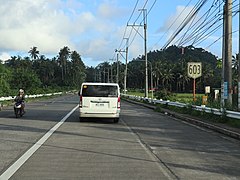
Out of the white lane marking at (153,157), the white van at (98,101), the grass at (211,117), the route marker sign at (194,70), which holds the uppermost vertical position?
the route marker sign at (194,70)

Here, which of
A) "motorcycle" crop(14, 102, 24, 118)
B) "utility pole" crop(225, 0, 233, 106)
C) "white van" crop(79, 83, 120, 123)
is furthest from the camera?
"motorcycle" crop(14, 102, 24, 118)

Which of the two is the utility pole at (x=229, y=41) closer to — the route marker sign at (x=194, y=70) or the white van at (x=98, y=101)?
the route marker sign at (x=194, y=70)

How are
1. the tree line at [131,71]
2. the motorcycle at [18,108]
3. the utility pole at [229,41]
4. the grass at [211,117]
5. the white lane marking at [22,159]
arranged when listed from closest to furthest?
the white lane marking at [22,159] → the grass at [211,117] → the utility pole at [229,41] → the motorcycle at [18,108] → the tree line at [131,71]

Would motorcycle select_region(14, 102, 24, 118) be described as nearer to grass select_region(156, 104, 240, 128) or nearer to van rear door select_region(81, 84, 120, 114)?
van rear door select_region(81, 84, 120, 114)

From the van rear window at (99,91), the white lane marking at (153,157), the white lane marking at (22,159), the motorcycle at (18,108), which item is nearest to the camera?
the white lane marking at (22,159)

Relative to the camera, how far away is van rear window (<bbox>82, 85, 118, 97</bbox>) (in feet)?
63.1

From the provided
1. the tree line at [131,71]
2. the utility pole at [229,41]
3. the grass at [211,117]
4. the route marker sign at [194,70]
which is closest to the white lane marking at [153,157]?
the grass at [211,117]

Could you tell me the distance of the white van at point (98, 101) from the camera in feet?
62.7

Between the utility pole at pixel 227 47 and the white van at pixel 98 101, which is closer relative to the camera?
the white van at pixel 98 101

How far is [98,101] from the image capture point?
19094 mm

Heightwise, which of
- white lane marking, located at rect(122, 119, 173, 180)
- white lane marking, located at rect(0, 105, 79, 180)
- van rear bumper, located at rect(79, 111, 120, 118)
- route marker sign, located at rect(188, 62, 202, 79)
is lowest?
white lane marking, located at rect(122, 119, 173, 180)

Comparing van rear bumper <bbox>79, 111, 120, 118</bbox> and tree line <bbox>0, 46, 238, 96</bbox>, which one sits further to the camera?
tree line <bbox>0, 46, 238, 96</bbox>

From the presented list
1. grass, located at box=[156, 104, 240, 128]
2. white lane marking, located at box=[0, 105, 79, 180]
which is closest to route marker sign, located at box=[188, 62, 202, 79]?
grass, located at box=[156, 104, 240, 128]

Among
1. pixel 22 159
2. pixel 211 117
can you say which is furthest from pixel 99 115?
pixel 22 159
